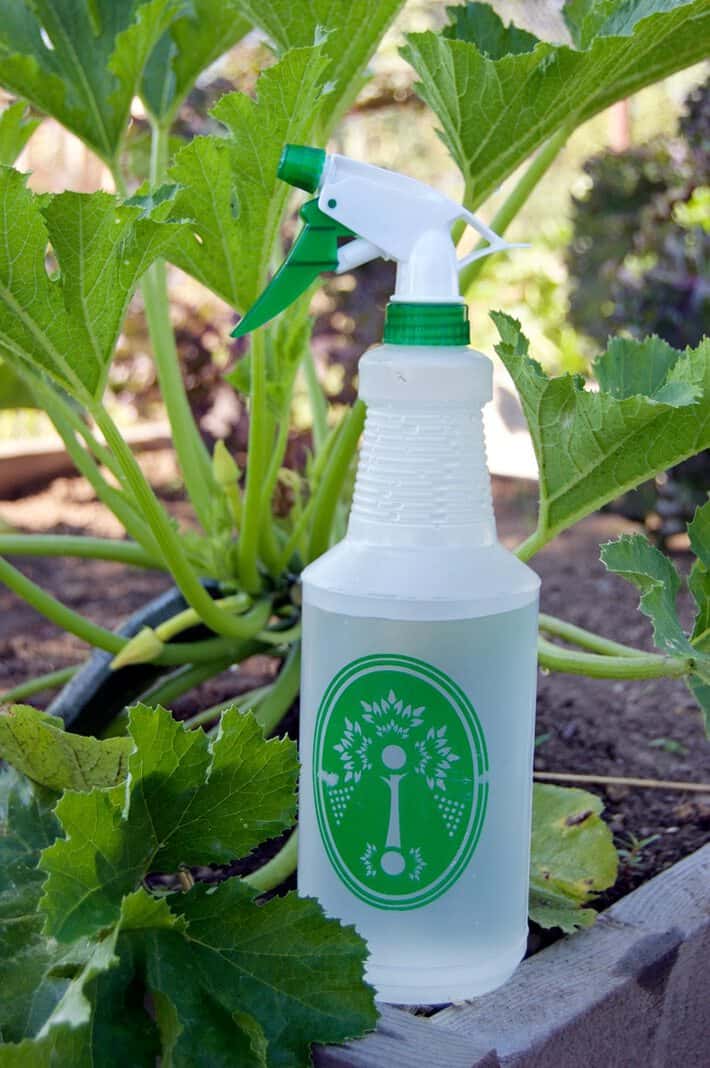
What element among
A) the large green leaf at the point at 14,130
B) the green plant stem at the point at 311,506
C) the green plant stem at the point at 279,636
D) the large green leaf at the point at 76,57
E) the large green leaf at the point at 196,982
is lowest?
the large green leaf at the point at 196,982

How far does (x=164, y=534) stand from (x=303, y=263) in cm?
32

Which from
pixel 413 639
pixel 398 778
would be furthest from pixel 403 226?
pixel 398 778

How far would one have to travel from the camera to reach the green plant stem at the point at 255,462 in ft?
4.34

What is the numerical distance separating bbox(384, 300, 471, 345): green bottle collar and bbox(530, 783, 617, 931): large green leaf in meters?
0.54

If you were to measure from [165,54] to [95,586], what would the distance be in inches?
54.4

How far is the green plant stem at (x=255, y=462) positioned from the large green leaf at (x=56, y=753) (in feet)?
1.28

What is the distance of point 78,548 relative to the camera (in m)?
1.67

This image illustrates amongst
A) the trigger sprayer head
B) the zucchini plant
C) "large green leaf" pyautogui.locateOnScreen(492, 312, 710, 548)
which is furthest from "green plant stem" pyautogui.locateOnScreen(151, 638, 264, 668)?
the trigger sprayer head

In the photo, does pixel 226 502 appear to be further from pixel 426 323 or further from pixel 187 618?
pixel 426 323

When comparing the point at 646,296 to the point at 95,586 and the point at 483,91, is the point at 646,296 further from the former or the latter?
the point at 483,91

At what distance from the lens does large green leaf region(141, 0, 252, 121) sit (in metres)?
1.58

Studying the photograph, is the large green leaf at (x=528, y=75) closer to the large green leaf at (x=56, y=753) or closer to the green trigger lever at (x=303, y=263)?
the green trigger lever at (x=303, y=263)

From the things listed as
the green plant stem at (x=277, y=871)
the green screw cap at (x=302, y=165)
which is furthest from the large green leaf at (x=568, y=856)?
the green screw cap at (x=302, y=165)

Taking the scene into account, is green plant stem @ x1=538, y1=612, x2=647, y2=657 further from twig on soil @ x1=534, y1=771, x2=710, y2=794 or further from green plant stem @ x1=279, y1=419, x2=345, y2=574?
green plant stem @ x1=279, y1=419, x2=345, y2=574
